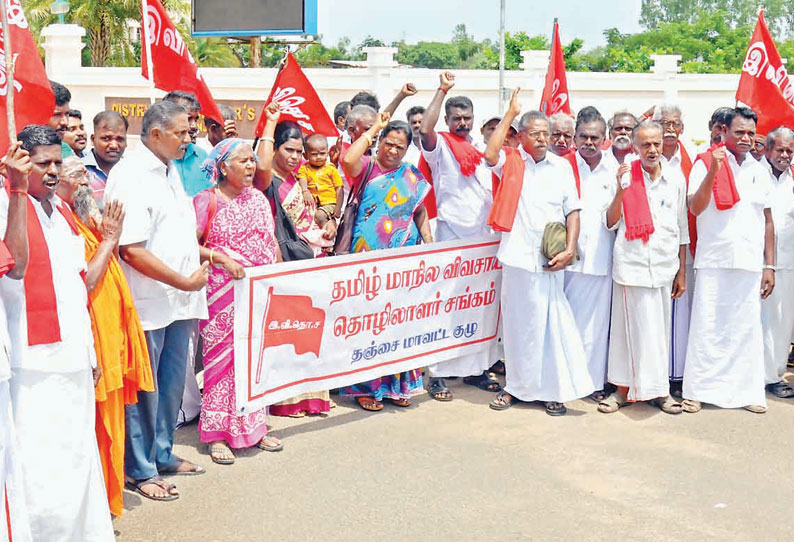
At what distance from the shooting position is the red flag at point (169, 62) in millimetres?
7004

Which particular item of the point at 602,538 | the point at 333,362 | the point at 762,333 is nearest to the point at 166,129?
the point at 333,362

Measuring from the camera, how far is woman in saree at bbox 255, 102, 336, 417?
5684 mm

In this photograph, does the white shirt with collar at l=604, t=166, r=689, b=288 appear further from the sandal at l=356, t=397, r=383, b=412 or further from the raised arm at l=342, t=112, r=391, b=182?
the sandal at l=356, t=397, r=383, b=412

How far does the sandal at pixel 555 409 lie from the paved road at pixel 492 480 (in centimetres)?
5

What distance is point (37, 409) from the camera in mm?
3580

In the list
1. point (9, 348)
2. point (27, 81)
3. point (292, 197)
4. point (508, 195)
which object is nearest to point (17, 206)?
point (9, 348)

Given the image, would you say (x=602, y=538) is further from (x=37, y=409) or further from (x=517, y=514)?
(x=37, y=409)

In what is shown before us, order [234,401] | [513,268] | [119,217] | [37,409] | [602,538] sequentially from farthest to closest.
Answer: [513,268], [234,401], [602,538], [119,217], [37,409]

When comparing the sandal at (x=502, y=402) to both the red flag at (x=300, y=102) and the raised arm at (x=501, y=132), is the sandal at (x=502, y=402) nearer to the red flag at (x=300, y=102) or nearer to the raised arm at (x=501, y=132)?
the raised arm at (x=501, y=132)

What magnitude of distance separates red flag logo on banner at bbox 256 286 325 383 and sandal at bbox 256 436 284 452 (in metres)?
0.36

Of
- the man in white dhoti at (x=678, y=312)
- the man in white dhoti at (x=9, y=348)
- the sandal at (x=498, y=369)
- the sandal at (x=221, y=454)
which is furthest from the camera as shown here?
the sandal at (x=498, y=369)

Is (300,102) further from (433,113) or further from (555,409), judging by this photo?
(555,409)

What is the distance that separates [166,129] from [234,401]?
1.58m

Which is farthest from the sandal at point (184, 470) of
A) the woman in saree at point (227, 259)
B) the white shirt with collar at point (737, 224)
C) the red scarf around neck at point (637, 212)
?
the white shirt with collar at point (737, 224)
